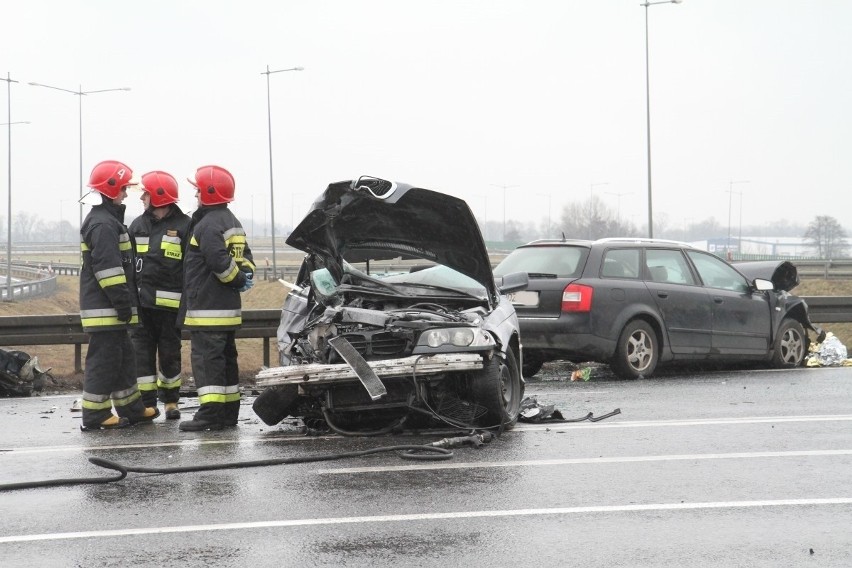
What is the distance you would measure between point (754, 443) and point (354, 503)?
3220 mm

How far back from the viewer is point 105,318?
9211mm

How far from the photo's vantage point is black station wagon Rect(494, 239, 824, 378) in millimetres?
12148

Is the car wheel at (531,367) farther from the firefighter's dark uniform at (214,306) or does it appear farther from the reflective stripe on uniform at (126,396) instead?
the reflective stripe on uniform at (126,396)

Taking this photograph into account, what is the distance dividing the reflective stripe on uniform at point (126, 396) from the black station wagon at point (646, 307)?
172 inches

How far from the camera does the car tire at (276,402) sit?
8234 mm

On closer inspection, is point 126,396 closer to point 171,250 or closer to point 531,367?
point 171,250

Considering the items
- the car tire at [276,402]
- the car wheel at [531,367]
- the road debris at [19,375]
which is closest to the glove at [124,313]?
the car tire at [276,402]

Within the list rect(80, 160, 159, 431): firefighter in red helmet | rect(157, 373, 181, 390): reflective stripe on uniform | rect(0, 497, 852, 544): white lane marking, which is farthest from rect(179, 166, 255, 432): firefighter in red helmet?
rect(0, 497, 852, 544): white lane marking

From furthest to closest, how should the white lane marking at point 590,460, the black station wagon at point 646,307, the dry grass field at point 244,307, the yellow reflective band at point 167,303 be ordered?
the dry grass field at point 244,307 → the black station wagon at point 646,307 → the yellow reflective band at point 167,303 → the white lane marking at point 590,460

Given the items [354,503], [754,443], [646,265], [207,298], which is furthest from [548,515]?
[646,265]

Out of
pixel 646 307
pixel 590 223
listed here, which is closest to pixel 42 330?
pixel 646 307

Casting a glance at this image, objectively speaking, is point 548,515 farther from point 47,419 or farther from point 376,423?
point 47,419

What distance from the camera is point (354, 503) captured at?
5.96 m

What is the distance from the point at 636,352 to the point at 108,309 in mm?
5861
